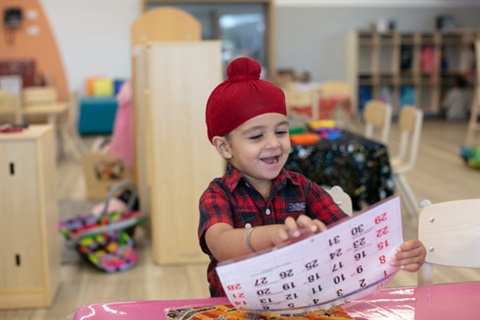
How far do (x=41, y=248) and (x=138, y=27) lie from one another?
219 centimetres

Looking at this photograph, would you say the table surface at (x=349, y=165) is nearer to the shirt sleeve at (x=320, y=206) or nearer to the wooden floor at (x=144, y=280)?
the wooden floor at (x=144, y=280)

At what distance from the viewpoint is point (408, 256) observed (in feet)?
2.98

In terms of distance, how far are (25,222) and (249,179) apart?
1836mm

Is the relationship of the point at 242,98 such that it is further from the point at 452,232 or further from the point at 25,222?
the point at 25,222

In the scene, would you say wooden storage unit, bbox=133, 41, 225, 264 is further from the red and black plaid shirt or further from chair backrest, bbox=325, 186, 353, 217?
the red and black plaid shirt

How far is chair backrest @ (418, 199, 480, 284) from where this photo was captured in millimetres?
1317

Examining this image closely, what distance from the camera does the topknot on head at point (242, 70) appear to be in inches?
44.5

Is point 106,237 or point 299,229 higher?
point 299,229

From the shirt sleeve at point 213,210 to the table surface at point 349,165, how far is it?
2.28 m

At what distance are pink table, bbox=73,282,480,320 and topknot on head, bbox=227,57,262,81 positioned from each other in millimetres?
399

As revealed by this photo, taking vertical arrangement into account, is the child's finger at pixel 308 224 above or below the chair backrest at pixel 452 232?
above

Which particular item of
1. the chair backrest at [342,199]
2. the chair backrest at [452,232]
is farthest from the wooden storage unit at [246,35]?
the chair backrest at [452,232]

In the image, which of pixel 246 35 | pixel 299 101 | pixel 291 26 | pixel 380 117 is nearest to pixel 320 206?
pixel 380 117

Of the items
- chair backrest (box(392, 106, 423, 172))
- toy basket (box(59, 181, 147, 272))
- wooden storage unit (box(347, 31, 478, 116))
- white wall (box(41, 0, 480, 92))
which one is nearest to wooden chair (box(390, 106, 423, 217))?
chair backrest (box(392, 106, 423, 172))
